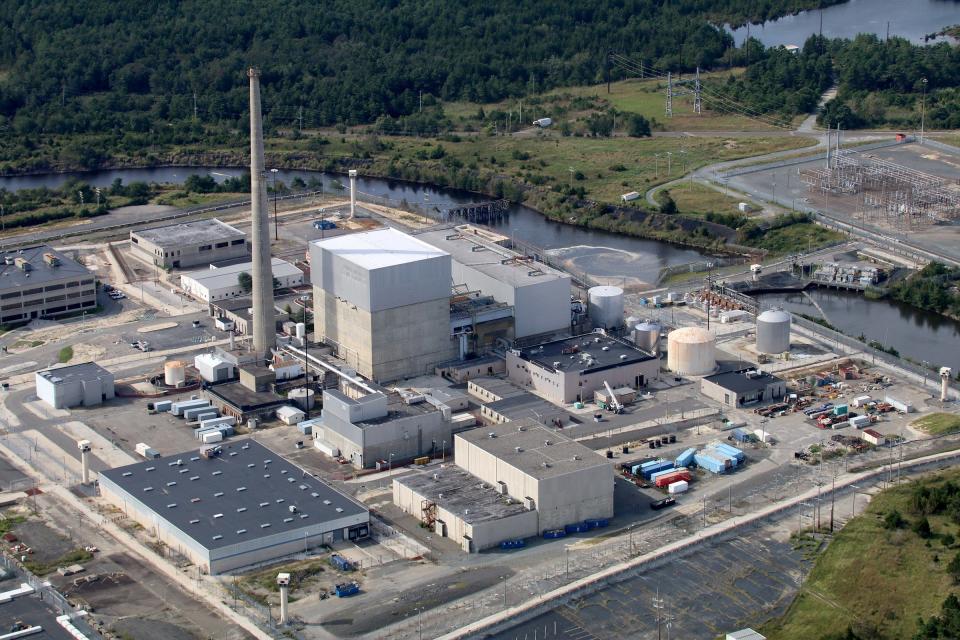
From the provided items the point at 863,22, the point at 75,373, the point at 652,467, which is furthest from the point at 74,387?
the point at 863,22

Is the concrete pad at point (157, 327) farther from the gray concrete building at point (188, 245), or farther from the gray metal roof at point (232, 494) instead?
the gray metal roof at point (232, 494)

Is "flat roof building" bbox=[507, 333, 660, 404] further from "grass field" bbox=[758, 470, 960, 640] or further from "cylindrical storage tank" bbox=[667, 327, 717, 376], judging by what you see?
"grass field" bbox=[758, 470, 960, 640]

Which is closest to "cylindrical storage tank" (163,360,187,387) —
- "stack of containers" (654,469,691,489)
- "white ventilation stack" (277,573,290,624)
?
"white ventilation stack" (277,573,290,624)

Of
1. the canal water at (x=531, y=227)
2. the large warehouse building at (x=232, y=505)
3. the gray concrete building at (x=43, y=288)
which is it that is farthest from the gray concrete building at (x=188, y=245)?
the large warehouse building at (x=232, y=505)

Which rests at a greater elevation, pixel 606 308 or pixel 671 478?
pixel 606 308

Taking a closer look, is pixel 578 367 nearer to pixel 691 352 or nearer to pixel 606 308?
pixel 691 352

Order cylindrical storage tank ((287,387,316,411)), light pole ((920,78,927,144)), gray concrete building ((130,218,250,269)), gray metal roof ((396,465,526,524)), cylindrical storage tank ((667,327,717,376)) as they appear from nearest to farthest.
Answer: gray metal roof ((396,465,526,524)), cylindrical storage tank ((287,387,316,411)), cylindrical storage tank ((667,327,717,376)), gray concrete building ((130,218,250,269)), light pole ((920,78,927,144))
